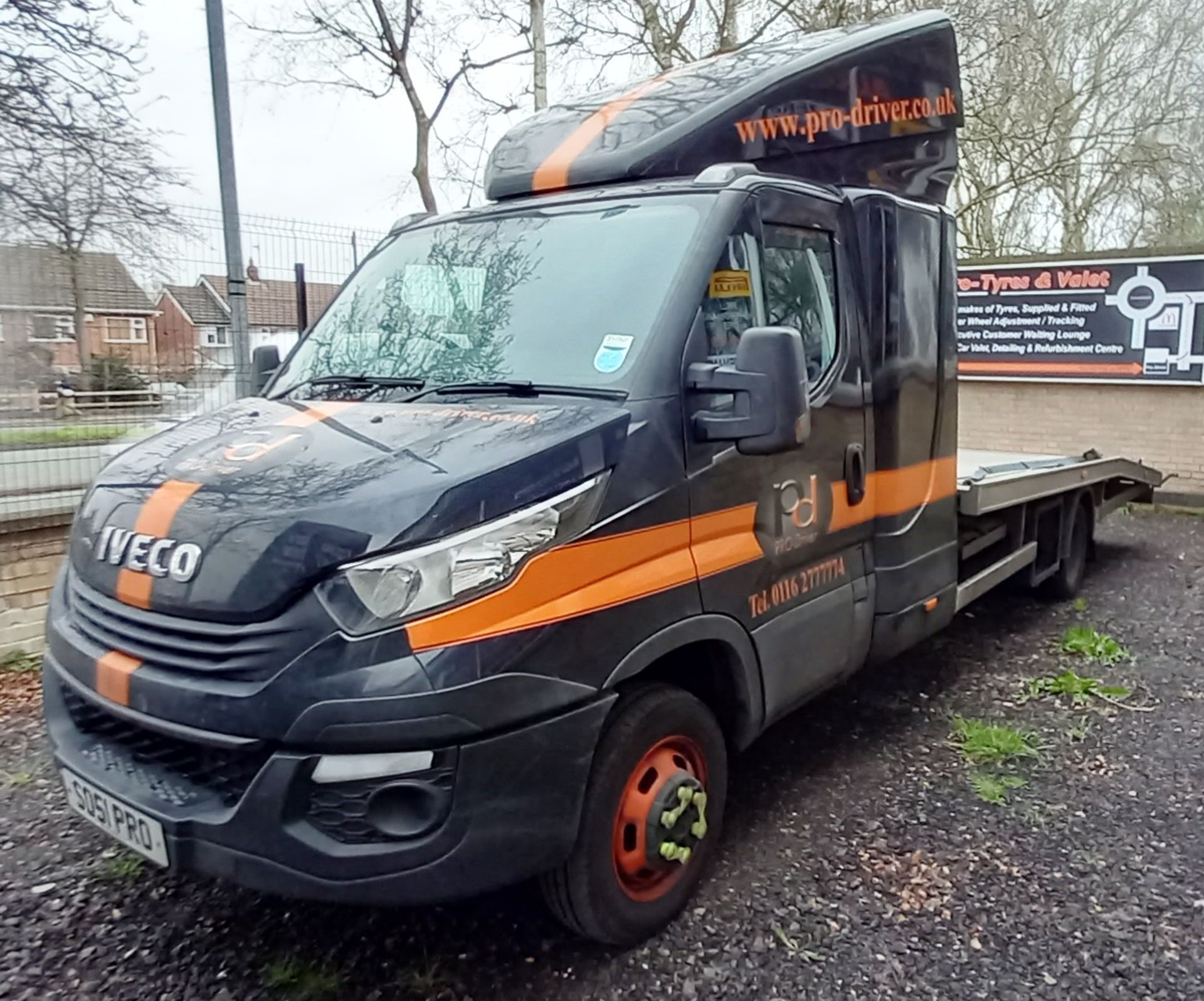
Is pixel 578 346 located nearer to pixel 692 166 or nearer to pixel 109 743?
pixel 692 166

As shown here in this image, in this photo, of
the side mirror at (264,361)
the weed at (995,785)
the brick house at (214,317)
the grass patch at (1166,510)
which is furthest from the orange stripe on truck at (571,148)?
the grass patch at (1166,510)

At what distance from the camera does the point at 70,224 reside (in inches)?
260

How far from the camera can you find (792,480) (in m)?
3.68

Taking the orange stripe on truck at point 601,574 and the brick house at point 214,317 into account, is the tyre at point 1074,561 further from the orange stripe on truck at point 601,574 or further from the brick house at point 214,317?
the brick house at point 214,317

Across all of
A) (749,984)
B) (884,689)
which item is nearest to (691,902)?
(749,984)

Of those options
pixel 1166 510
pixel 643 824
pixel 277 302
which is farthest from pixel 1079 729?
pixel 1166 510

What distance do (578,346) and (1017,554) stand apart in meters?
3.99

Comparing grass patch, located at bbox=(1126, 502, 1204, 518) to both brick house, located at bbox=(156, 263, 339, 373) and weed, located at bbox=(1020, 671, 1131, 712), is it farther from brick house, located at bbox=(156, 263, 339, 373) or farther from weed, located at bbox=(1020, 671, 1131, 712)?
brick house, located at bbox=(156, 263, 339, 373)

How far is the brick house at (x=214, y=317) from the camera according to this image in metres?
6.96

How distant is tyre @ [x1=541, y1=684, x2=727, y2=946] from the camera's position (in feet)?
9.53

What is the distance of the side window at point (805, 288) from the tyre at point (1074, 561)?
3923 millimetres

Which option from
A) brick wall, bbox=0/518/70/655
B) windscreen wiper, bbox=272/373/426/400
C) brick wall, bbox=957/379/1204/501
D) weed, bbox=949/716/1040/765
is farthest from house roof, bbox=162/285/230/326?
brick wall, bbox=957/379/1204/501

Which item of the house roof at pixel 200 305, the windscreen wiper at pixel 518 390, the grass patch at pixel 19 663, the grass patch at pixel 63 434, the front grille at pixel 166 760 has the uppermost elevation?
the house roof at pixel 200 305

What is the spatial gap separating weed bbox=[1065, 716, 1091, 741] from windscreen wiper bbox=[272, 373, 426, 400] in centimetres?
354
